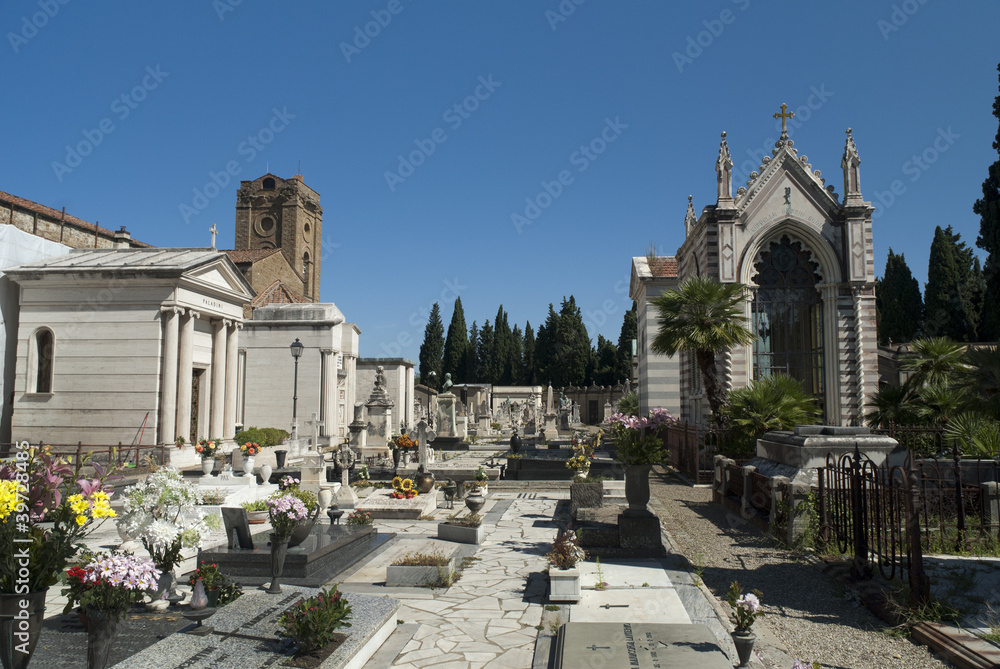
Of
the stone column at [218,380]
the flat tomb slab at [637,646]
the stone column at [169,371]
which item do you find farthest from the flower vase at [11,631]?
the stone column at [218,380]

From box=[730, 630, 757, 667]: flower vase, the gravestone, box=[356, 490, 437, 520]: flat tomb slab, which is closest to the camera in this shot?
box=[730, 630, 757, 667]: flower vase

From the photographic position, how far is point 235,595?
6.81 m

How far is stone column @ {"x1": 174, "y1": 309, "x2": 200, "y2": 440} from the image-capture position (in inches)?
913

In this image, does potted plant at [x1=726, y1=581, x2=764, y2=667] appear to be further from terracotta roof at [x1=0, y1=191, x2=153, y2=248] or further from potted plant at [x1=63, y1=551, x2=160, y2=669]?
terracotta roof at [x1=0, y1=191, x2=153, y2=248]

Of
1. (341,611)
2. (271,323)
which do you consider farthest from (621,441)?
(271,323)

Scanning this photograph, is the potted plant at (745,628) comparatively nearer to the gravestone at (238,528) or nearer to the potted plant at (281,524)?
the potted plant at (281,524)

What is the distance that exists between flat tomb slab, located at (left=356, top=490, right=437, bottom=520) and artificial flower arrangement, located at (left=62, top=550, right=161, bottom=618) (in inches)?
336

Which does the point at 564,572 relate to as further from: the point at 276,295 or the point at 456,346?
the point at 456,346

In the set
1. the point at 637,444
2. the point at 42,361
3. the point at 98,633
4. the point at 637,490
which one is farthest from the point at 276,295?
the point at 98,633

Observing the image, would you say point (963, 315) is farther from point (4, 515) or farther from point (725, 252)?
point (4, 515)

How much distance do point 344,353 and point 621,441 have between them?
2826cm

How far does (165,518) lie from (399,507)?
290 inches

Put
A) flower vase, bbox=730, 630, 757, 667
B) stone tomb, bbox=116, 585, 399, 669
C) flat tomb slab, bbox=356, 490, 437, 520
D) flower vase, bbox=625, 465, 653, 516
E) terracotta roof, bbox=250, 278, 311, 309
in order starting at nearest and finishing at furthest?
stone tomb, bbox=116, 585, 399, 669 < flower vase, bbox=730, 630, 757, 667 < flower vase, bbox=625, 465, 653, 516 < flat tomb slab, bbox=356, 490, 437, 520 < terracotta roof, bbox=250, 278, 311, 309

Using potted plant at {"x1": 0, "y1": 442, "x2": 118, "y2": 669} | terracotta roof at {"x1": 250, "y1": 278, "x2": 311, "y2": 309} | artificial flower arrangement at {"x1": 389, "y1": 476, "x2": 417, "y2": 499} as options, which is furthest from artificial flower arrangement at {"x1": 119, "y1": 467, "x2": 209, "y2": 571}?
terracotta roof at {"x1": 250, "y1": 278, "x2": 311, "y2": 309}
